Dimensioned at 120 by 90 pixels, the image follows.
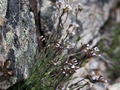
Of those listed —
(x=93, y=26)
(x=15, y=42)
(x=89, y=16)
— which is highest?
(x=15, y=42)

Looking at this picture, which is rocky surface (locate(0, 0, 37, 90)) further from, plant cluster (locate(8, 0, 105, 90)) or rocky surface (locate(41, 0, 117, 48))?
rocky surface (locate(41, 0, 117, 48))


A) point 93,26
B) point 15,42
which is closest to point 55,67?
point 15,42

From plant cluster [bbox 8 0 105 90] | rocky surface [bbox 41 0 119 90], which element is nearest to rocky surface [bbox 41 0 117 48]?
rocky surface [bbox 41 0 119 90]

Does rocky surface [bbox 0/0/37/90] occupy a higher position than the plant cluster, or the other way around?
rocky surface [bbox 0/0/37/90]

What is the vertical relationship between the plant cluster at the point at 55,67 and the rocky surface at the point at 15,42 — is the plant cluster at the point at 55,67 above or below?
below

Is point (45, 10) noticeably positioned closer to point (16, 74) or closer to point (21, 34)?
point (21, 34)

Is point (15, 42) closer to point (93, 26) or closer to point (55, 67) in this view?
point (55, 67)

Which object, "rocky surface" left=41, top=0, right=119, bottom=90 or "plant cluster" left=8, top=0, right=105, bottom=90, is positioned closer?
"plant cluster" left=8, top=0, right=105, bottom=90

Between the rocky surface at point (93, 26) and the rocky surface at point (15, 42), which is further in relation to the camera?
the rocky surface at point (93, 26)

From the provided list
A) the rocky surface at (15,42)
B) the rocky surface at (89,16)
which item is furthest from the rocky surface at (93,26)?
the rocky surface at (15,42)

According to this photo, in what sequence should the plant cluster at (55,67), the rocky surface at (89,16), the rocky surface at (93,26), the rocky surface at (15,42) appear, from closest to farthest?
the rocky surface at (15,42) → the plant cluster at (55,67) → the rocky surface at (89,16) → the rocky surface at (93,26)

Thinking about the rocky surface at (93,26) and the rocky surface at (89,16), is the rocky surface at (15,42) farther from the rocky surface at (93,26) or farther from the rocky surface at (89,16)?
the rocky surface at (93,26)

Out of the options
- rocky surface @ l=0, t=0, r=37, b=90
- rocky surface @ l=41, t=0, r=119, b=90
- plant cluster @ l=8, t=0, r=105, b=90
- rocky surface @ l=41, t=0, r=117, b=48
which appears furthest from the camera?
rocky surface @ l=41, t=0, r=119, b=90
